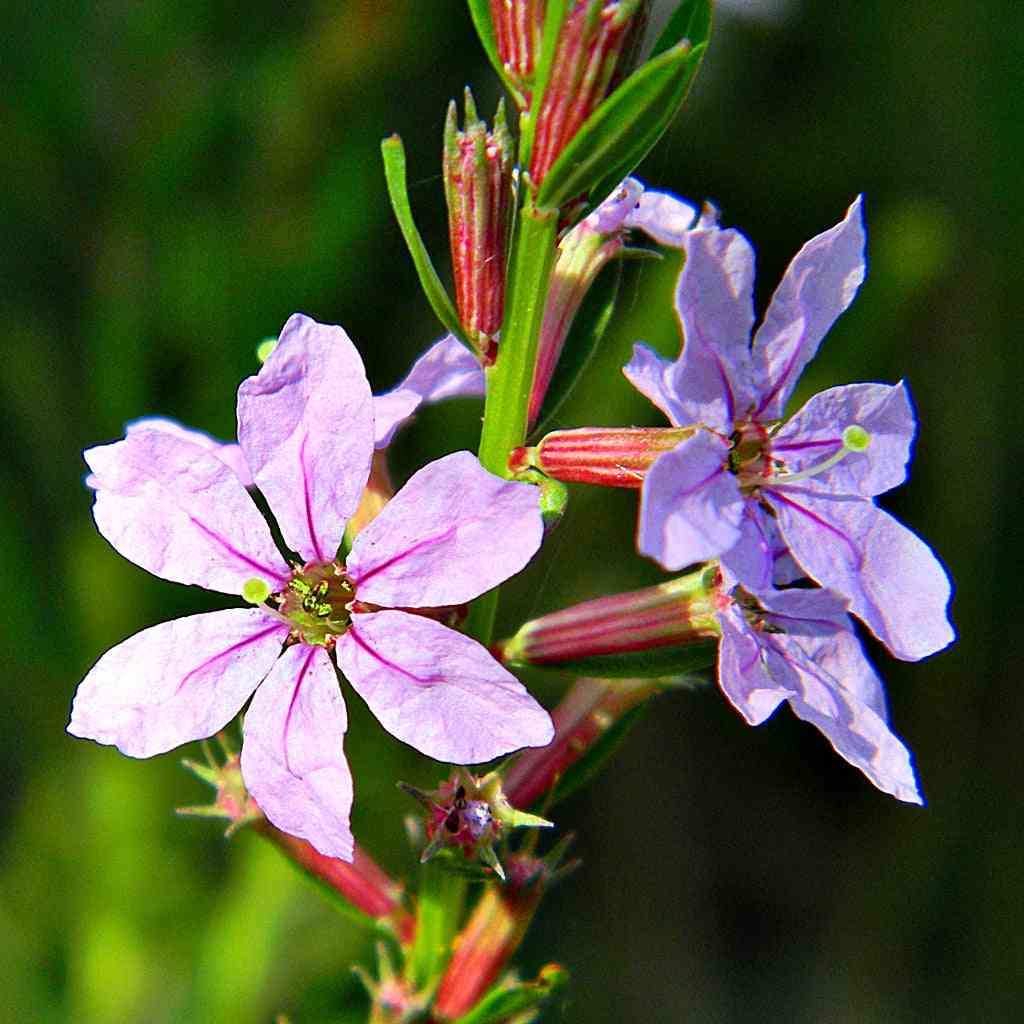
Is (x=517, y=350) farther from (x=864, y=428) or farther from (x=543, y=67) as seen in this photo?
(x=864, y=428)

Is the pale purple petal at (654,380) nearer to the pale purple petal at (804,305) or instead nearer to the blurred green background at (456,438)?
the pale purple petal at (804,305)

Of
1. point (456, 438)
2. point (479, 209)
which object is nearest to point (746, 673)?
point (479, 209)

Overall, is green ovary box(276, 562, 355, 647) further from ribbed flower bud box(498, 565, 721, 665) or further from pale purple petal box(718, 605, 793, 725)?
pale purple petal box(718, 605, 793, 725)

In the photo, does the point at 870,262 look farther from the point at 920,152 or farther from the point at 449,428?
the point at 449,428

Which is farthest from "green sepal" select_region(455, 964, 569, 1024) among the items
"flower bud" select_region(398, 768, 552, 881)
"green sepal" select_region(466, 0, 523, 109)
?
"green sepal" select_region(466, 0, 523, 109)

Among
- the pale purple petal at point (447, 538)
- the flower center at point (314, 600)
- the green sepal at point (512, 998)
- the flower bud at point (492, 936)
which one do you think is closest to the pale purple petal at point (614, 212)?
the pale purple petal at point (447, 538)
